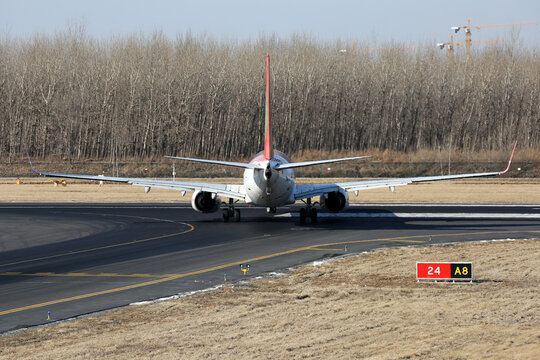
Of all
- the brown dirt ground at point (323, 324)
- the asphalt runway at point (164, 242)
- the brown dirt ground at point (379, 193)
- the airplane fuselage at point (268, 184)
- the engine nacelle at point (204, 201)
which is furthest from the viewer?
the brown dirt ground at point (379, 193)

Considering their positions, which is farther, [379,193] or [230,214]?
[379,193]

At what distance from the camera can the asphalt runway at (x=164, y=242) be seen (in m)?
25.2

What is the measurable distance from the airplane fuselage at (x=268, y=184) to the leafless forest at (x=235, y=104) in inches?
3099

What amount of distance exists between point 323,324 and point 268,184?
23.3m

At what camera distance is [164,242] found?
1545 inches

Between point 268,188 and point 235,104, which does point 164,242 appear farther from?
point 235,104

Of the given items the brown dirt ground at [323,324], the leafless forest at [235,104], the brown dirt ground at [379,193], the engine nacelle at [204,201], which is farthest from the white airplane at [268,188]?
the leafless forest at [235,104]

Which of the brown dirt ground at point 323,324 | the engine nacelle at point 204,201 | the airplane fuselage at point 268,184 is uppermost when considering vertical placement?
the airplane fuselage at point 268,184

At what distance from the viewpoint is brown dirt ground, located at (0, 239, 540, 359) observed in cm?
1662

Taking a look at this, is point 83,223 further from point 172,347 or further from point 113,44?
point 113,44

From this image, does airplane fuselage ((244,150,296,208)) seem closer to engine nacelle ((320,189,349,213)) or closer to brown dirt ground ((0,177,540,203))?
engine nacelle ((320,189,349,213))

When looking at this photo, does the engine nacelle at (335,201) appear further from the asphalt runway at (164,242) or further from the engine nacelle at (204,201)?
the engine nacelle at (204,201)

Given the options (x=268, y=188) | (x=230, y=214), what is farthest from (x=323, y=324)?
(x=230, y=214)

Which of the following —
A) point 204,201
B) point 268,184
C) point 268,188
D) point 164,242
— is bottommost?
point 164,242
